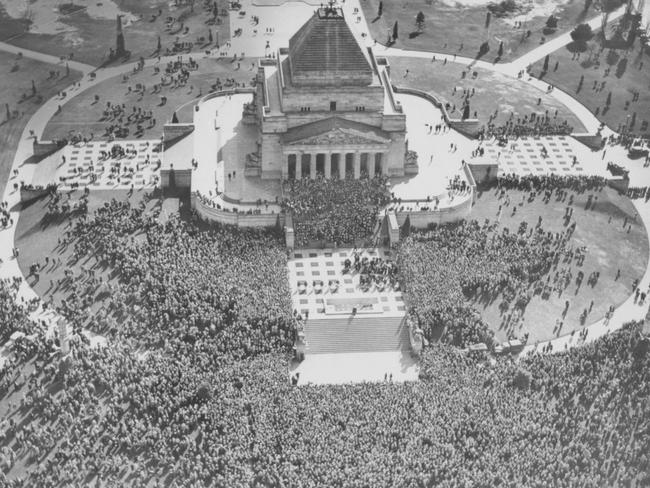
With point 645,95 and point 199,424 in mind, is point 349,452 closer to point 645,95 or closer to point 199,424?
point 199,424

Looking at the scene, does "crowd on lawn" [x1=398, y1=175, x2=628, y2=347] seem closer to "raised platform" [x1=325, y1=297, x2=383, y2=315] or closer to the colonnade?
"raised platform" [x1=325, y1=297, x2=383, y2=315]

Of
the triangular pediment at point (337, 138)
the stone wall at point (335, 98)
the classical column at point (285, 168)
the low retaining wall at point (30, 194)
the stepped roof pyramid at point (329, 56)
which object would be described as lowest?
the low retaining wall at point (30, 194)

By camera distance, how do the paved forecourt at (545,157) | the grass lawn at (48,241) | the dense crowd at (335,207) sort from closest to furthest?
the grass lawn at (48,241)
the dense crowd at (335,207)
the paved forecourt at (545,157)

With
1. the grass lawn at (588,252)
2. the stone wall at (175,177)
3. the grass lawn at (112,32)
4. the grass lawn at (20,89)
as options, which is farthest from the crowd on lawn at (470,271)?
the grass lawn at (112,32)

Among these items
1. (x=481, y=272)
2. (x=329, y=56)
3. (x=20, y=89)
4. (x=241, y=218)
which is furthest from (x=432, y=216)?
(x=20, y=89)

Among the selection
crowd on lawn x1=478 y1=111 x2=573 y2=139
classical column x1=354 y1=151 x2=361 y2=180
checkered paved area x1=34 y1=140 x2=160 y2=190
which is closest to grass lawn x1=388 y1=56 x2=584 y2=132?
crowd on lawn x1=478 y1=111 x2=573 y2=139

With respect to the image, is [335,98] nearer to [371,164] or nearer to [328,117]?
[328,117]

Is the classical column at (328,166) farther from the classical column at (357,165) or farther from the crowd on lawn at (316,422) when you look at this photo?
the crowd on lawn at (316,422)
